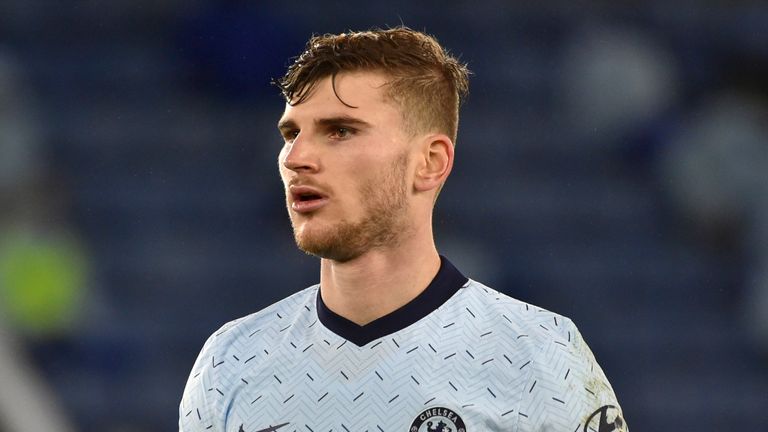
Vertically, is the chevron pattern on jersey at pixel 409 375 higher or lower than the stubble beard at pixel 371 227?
lower

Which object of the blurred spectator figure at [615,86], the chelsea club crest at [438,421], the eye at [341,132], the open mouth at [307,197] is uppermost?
the blurred spectator figure at [615,86]

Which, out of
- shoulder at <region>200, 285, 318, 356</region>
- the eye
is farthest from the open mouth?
shoulder at <region>200, 285, 318, 356</region>

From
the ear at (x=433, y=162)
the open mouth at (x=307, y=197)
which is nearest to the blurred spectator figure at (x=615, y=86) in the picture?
the ear at (x=433, y=162)

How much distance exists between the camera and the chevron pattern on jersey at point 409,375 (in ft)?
10.0

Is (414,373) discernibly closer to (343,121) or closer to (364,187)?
(364,187)

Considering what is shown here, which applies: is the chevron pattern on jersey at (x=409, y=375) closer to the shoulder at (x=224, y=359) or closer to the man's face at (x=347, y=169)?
the shoulder at (x=224, y=359)

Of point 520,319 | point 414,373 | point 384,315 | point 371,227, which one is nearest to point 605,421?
point 520,319

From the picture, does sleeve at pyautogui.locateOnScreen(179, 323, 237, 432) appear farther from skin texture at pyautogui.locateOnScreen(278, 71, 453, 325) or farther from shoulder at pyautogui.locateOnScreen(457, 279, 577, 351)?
shoulder at pyautogui.locateOnScreen(457, 279, 577, 351)

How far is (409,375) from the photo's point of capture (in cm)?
317

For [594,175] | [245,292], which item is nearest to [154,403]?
[245,292]

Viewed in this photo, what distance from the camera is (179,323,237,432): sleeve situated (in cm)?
327

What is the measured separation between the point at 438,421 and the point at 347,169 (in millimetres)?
617

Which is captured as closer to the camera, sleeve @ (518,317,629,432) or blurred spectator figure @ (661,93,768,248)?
sleeve @ (518,317,629,432)

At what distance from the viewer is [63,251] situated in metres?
8.65
